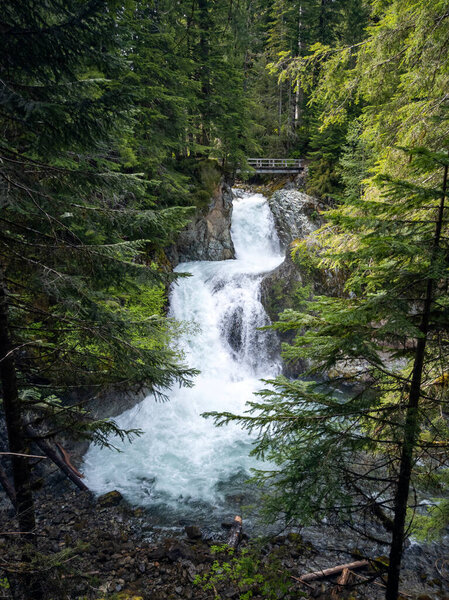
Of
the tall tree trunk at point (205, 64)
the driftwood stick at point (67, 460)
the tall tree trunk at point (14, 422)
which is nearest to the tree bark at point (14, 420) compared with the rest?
the tall tree trunk at point (14, 422)

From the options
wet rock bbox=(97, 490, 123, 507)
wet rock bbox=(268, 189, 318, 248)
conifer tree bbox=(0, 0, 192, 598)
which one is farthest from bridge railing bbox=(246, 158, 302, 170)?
wet rock bbox=(97, 490, 123, 507)

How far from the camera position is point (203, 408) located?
11508 millimetres

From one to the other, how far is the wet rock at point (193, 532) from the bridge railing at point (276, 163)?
24.4 m

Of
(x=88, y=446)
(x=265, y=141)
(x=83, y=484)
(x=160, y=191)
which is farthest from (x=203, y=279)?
(x=265, y=141)

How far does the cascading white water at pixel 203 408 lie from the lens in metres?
8.11

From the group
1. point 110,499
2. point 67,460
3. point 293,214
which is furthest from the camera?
point 293,214

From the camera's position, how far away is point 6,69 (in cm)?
321

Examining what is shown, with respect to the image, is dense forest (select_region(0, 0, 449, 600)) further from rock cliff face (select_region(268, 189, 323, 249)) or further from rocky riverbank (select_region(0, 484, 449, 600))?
rock cliff face (select_region(268, 189, 323, 249))

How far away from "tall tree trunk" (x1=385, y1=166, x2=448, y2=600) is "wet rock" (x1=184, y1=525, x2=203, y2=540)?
4.27 metres

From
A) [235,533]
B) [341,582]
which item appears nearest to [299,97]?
[235,533]

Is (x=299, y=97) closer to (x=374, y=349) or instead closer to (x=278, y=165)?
(x=278, y=165)

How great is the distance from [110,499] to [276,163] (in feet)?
85.1

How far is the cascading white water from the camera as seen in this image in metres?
8.11

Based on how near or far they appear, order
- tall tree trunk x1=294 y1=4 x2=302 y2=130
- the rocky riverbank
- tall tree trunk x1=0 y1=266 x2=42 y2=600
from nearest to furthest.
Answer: tall tree trunk x1=0 y1=266 x2=42 y2=600 → the rocky riverbank → tall tree trunk x1=294 y1=4 x2=302 y2=130
